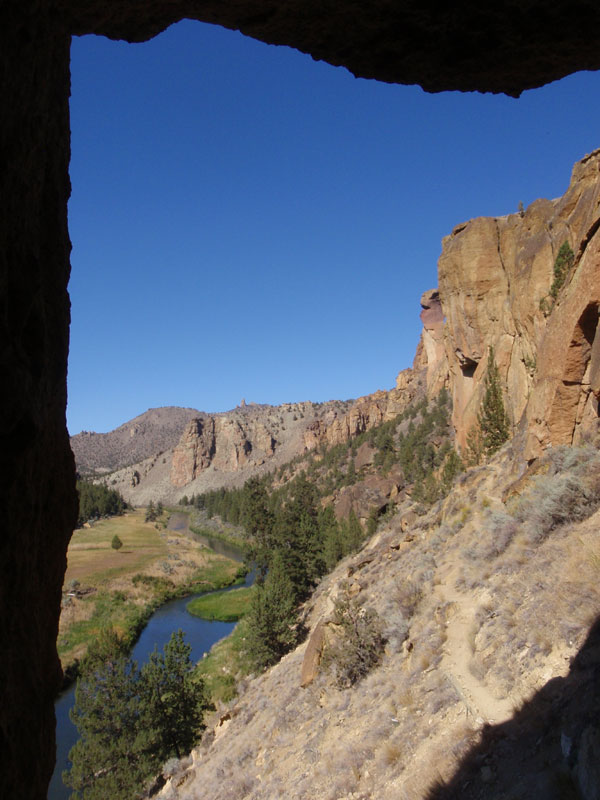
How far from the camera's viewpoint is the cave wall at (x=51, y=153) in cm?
274

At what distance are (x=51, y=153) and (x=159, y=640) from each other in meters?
39.3

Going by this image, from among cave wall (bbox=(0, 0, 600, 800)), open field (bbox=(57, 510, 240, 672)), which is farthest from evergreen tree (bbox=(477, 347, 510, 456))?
open field (bbox=(57, 510, 240, 672))

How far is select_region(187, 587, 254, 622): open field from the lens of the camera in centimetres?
4084

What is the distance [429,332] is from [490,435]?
90886mm

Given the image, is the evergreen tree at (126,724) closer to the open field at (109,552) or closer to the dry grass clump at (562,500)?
the dry grass clump at (562,500)

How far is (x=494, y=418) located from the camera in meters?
29.4

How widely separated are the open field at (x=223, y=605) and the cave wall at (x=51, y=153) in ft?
127

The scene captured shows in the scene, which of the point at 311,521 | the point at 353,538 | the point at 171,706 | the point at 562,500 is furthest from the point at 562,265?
the point at 353,538

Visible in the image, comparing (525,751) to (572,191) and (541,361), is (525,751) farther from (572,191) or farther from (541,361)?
(572,191)

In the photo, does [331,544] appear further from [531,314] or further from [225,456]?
[225,456]

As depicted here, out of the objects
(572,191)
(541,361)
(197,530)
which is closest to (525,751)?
(541,361)

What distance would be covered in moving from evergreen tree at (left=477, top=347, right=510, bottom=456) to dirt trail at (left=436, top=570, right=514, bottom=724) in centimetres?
1796

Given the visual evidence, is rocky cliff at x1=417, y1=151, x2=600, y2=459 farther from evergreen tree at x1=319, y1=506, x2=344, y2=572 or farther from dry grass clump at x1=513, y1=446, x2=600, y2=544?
evergreen tree at x1=319, y1=506, x2=344, y2=572

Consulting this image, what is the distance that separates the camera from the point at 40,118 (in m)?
3.13
